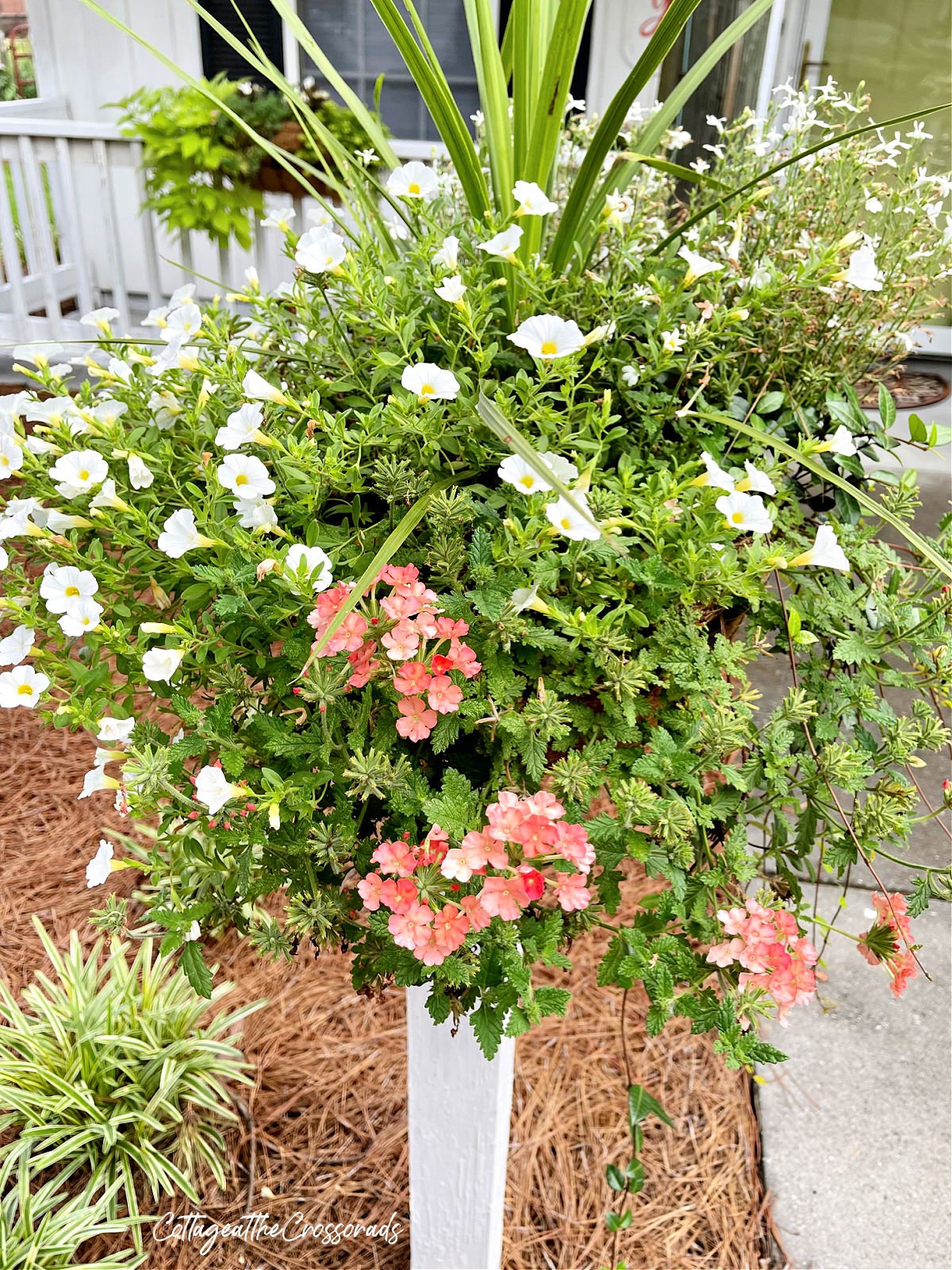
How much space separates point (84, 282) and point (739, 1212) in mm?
4096

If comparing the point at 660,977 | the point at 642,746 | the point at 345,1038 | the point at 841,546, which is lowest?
the point at 345,1038

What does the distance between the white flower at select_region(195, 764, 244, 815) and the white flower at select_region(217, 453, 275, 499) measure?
243 millimetres

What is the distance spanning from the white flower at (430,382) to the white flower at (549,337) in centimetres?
7

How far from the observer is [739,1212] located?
1.76 meters

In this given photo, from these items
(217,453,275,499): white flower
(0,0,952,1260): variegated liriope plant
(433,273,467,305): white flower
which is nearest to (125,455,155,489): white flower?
(0,0,952,1260): variegated liriope plant

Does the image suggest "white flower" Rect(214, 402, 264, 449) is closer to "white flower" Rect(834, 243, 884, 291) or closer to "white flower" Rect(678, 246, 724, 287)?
"white flower" Rect(678, 246, 724, 287)

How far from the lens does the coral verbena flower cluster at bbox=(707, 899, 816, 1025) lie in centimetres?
83

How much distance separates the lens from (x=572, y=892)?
0.79 metres

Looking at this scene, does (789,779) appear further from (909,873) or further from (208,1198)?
(909,873)

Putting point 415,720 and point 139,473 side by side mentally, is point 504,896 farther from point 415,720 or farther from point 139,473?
point 139,473

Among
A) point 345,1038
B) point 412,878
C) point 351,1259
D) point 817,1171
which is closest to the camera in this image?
point 412,878

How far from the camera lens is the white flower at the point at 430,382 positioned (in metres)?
0.86

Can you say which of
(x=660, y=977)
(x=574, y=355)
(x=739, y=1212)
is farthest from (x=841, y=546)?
(x=739, y=1212)

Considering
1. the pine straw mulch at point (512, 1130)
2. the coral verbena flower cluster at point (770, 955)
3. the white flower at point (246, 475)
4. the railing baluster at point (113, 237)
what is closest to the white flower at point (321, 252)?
the white flower at point (246, 475)
